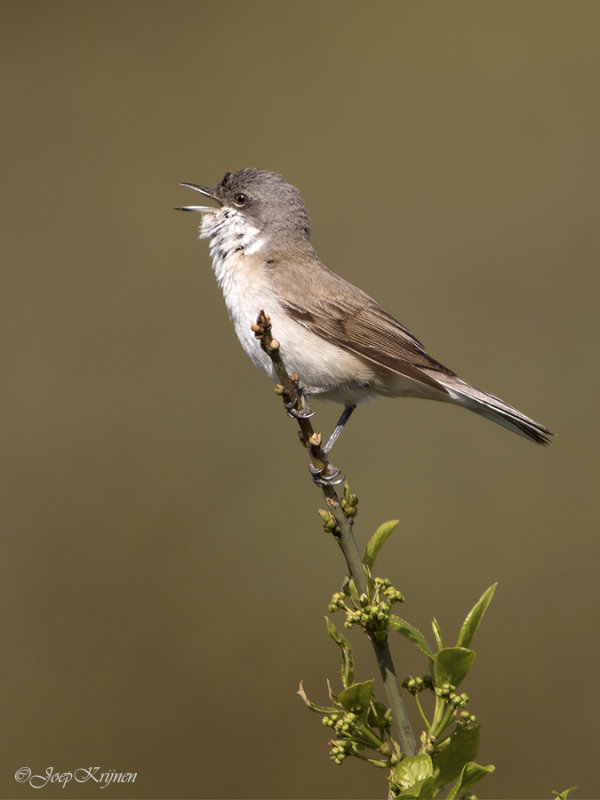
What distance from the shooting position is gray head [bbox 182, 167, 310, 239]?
3.84m

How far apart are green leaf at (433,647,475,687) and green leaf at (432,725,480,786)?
8 cm

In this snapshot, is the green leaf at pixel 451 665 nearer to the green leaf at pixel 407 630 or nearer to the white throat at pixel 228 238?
the green leaf at pixel 407 630

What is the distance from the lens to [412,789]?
1.17 meters

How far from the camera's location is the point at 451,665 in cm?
137

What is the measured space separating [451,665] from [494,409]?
199 centimetres

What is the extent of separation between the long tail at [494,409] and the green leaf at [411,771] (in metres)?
1.95

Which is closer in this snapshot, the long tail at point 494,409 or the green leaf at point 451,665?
the green leaf at point 451,665

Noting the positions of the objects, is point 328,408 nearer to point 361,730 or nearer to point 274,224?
point 274,224

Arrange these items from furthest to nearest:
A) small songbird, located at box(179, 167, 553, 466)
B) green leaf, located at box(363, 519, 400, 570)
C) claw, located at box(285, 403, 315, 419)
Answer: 1. small songbird, located at box(179, 167, 553, 466)
2. claw, located at box(285, 403, 315, 419)
3. green leaf, located at box(363, 519, 400, 570)

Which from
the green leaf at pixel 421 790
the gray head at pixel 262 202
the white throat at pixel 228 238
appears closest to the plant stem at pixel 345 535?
the green leaf at pixel 421 790

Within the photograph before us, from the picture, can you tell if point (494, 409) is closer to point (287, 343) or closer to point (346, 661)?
point (287, 343)

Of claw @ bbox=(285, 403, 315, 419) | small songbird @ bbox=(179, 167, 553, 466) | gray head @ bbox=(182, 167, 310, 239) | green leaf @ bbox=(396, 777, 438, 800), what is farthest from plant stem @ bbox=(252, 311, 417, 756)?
gray head @ bbox=(182, 167, 310, 239)

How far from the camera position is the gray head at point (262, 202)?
151 inches

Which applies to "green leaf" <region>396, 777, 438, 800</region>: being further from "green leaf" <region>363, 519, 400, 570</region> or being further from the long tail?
the long tail
